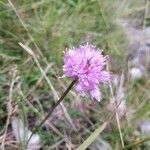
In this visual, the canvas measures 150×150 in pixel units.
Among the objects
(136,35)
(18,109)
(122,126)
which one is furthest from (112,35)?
(18,109)

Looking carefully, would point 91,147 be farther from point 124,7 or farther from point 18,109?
point 124,7

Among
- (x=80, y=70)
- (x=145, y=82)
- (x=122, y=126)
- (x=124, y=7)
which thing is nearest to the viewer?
(x=80, y=70)

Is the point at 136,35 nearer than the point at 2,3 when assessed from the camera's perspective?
No

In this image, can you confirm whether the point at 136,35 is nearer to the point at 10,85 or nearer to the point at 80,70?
the point at 10,85

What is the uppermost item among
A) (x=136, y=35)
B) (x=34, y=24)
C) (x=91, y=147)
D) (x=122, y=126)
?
(x=136, y=35)

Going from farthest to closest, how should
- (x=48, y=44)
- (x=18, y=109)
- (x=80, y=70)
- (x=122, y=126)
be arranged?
(x=48, y=44)
(x=122, y=126)
(x=18, y=109)
(x=80, y=70)

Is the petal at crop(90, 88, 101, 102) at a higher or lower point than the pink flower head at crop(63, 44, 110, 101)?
lower

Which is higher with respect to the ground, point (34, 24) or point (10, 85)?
point (34, 24)

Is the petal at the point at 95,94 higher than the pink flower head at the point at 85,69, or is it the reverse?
the pink flower head at the point at 85,69
